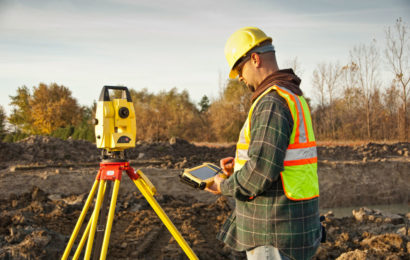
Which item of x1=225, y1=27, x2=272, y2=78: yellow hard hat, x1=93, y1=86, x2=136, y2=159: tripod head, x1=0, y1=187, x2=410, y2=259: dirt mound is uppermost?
x1=225, y1=27, x2=272, y2=78: yellow hard hat

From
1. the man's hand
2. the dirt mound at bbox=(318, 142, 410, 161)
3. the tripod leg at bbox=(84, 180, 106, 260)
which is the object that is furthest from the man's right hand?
the dirt mound at bbox=(318, 142, 410, 161)

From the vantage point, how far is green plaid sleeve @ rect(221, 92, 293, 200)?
156cm

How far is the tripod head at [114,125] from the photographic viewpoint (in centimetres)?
245

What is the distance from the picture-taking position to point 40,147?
49.2 feet

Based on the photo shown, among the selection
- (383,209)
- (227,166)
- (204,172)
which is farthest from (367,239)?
(383,209)

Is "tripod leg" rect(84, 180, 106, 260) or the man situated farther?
"tripod leg" rect(84, 180, 106, 260)

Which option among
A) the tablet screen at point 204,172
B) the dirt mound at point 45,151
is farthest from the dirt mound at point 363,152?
the tablet screen at point 204,172

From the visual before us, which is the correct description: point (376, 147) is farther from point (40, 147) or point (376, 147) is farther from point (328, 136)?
point (40, 147)

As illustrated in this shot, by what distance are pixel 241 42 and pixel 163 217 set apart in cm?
131

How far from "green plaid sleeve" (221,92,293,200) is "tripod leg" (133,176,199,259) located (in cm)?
96

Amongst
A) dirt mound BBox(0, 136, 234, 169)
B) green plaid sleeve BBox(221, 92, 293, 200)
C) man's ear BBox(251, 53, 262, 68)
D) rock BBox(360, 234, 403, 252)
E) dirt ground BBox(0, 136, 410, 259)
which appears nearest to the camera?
green plaid sleeve BBox(221, 92, 293, 200)

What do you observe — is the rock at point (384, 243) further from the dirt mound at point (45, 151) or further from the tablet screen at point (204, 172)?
the dirt mound at point (45, 151)

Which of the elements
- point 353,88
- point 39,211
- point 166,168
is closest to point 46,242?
point 39,211

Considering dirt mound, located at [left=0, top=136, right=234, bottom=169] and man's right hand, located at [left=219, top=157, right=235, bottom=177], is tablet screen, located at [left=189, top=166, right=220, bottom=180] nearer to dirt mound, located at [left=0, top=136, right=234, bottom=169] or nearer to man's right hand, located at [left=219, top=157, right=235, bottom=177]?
man's right hand, located at [left=219, top=157, right=235, bottom=177]
